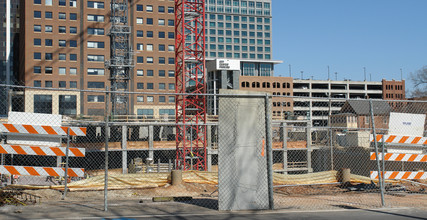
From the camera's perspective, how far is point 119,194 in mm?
12586

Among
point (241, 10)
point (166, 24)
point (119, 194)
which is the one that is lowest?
point (119, 194)

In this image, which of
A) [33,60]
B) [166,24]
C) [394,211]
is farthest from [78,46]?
[394,211]

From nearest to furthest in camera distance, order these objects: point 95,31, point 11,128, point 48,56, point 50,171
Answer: point 11,128, point 50,171, point 48,56, point 95,31

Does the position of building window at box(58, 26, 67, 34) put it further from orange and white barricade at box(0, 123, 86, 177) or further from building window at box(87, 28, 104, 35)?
orange and white barricade at box(0, 123, 86, 177)

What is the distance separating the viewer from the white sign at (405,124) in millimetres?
11711

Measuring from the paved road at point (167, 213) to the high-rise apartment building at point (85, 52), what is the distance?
217 feet

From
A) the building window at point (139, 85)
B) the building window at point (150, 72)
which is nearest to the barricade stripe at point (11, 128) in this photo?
the building window at point (139, 85)

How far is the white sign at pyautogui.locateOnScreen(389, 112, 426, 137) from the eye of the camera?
11711 millimetres

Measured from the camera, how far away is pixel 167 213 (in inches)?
357

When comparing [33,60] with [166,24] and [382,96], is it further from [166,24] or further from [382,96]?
[382,96]

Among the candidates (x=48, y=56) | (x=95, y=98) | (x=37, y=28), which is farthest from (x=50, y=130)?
(x=37, y=28)

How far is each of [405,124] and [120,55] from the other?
65.7m

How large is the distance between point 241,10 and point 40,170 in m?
150

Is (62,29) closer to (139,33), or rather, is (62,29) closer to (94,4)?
(94,4)
